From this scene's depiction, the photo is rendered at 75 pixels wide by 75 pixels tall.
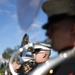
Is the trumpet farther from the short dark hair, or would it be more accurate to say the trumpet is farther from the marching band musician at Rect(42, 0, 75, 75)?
the short dark hair

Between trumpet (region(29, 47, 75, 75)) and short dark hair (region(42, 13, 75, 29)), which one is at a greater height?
short dark hair (region(42, 13, 75, 29))

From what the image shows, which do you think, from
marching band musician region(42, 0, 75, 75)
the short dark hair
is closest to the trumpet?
marching band musician region(42, 0, 75, 75)

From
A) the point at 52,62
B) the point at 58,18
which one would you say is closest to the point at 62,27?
the point at 58,18

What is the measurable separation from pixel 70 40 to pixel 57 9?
0.59 ft

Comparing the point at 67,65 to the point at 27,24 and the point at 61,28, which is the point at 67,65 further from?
the point at 27,24

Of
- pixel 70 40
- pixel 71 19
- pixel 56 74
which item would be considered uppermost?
pixel 71 19

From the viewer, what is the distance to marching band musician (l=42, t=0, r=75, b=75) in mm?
1579

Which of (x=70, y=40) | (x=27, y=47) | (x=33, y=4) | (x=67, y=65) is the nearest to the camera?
(x=67, y=65)

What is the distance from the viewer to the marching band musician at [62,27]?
1.58 meters

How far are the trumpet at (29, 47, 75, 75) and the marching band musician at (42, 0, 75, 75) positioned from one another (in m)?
0.03

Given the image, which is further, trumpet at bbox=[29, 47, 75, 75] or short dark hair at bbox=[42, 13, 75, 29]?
short dark hair at bbox=[42, 13, 75, 29]

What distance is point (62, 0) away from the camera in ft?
5.39

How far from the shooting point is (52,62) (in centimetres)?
155

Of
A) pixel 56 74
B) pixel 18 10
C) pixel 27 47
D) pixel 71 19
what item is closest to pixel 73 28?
pixel 71 19
